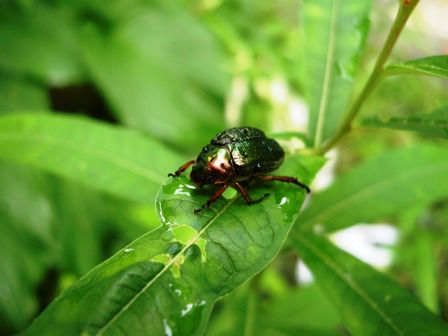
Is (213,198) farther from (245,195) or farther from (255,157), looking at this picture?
(255,157)

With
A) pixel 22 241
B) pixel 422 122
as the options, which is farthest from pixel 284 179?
pixel 22 241

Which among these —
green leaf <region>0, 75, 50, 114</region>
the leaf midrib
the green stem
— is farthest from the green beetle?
green leaf <region>0, 75, 50, 114</region>

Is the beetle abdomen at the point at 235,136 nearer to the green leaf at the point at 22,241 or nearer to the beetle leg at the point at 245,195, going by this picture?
the beetle leg at the point at 245,195

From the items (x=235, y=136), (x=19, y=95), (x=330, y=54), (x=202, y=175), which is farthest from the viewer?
(x=19, y=95)

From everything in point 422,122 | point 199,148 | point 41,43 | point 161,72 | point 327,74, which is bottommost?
point 199,148

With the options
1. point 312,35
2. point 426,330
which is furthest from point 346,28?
point 426,330

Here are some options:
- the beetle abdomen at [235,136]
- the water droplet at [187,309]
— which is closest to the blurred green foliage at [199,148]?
the water droplet at [187,309]

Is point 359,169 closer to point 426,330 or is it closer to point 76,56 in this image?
point 426,330

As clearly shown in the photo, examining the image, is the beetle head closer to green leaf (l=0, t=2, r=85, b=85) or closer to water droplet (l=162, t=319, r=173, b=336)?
water droplet (l=162, t=319, r=173, b=336)
